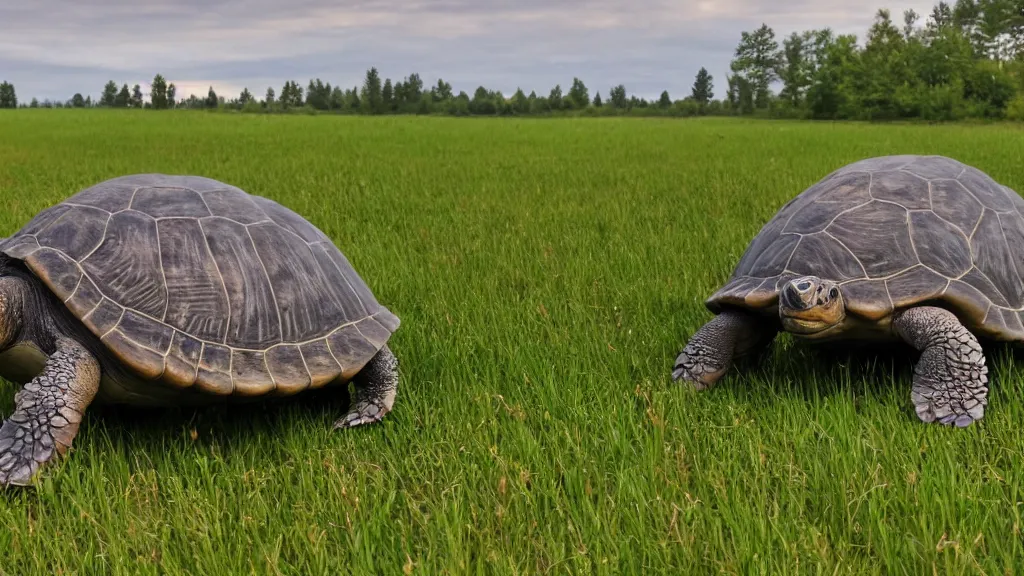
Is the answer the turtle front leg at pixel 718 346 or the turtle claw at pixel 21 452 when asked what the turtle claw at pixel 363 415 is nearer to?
the turtle claw at pixel 21 452

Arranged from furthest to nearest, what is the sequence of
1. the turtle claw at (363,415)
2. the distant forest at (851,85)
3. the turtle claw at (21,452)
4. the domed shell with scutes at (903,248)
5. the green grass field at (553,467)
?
the distant forest at (851,85) → the domed shell with scutes at (903,248) → the turtle claw at (363,415) → the turtle claw at (21,452) → the green grass field at (553,467)

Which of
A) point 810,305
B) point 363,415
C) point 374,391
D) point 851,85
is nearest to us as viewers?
point 810,305

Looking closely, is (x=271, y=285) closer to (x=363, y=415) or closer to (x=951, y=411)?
(x=363, y=415)

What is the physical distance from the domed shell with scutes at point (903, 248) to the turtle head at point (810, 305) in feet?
0.40

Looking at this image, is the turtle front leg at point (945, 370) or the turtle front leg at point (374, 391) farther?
the turtle front leg at point (374, 391)

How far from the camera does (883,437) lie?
10.5ft

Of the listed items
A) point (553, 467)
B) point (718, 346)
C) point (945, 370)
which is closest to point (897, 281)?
point (945, 370)

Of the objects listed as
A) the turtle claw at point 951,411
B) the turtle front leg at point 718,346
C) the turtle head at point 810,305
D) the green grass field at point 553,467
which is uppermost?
the turtle head at point 810,305

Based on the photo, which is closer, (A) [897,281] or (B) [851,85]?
(A) [897,281]

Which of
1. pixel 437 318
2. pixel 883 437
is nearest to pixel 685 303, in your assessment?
pixel 437 318

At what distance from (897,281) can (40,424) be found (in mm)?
3966

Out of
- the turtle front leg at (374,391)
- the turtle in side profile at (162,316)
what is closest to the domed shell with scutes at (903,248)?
the turtle front leg at (374,391)

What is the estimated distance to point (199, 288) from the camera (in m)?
3.40

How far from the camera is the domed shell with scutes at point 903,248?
12.2ft
